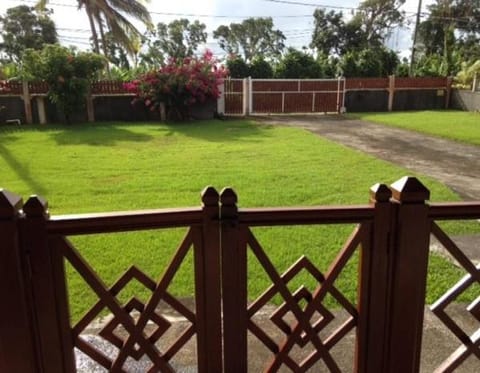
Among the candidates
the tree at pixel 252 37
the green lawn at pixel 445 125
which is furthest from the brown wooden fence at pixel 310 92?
the tree at pixel 252 37

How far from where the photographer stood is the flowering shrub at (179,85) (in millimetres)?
13414

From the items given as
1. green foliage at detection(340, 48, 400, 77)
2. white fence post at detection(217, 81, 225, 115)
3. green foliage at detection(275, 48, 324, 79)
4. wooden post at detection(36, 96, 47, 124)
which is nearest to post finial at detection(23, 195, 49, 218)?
wooden post at detection(36, 96, 47, 124)

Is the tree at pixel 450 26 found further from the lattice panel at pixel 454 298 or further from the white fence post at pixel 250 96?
the lattice panel at pixel 454 298

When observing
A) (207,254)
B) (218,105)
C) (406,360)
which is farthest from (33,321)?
(218,105)

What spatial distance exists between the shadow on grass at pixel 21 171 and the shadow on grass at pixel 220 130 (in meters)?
3.96

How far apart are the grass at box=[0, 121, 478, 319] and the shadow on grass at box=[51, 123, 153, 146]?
3 cm

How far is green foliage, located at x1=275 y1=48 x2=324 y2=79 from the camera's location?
18.7 metres

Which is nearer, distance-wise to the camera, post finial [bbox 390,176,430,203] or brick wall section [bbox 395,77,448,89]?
post finial [bbox 390,176,430,203]

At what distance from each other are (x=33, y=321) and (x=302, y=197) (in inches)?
154

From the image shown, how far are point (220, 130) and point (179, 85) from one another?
110 inches

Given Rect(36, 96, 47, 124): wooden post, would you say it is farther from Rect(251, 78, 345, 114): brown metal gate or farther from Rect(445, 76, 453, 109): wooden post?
Rect(445, 76, 453, 109): wooden post

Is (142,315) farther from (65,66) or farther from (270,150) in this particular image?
(65,66)

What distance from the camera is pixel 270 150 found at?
8.38 meters

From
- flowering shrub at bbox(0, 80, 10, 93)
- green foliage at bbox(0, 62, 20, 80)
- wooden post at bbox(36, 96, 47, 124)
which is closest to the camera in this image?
flowering shrub at bbox(0, 80, 10, 93)
